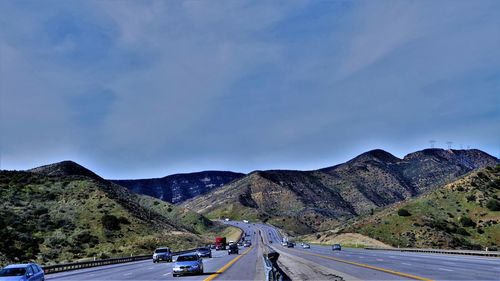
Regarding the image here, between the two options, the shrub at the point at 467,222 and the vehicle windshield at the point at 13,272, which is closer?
the vehicle windshield at the point at 13,272

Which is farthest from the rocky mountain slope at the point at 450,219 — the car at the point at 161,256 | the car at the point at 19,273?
the car at the point at 19,273

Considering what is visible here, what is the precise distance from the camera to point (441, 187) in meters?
128

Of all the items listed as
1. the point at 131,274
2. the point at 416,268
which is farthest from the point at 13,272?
the point at 416,268

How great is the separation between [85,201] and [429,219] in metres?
70.4

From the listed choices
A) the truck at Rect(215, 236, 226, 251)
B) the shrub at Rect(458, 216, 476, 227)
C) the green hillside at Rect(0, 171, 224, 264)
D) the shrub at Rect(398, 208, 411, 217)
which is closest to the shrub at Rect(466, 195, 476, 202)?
the shrub at Rect(458, 216, 476, 227)

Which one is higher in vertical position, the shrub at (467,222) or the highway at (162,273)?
the shrub at (467,222)

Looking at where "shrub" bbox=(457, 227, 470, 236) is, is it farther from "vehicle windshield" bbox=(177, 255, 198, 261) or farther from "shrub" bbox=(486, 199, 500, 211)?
"vehicle windshield" bbox=(177, 255, 198, 261)

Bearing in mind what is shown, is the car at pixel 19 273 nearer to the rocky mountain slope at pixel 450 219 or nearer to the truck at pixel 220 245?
the truck at pixel 220 245

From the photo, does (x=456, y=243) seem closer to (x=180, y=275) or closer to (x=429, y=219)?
(x=429, y=219)

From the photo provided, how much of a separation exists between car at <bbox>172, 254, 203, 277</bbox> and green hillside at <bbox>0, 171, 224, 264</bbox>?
37.6 metres

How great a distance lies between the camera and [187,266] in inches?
1232

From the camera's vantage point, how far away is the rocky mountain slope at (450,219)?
3937 inches

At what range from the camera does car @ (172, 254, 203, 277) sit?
31.1 meters

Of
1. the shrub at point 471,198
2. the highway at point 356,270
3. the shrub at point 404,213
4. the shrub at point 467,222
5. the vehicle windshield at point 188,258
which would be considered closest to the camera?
the highway at point 356,270
